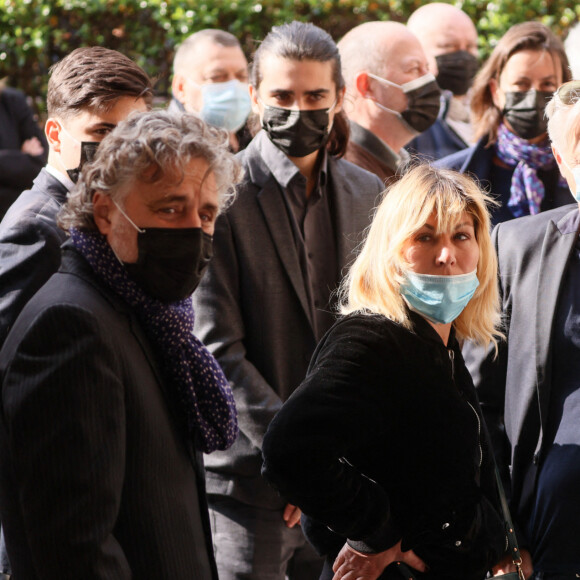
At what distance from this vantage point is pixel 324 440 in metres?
2.42

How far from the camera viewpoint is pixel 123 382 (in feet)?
7.44

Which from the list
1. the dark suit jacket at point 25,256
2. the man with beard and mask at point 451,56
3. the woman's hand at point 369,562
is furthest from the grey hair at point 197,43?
the woman's hand at point 369,562

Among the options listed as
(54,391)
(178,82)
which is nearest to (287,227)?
(54,391)

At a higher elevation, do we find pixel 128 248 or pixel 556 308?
pixel 128 248

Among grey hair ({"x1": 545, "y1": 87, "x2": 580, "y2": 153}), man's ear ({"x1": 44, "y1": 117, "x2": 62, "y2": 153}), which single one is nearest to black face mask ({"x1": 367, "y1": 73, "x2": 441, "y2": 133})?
grey hair ({"x1": 545, "y1": 87, "x2": 580, "y2": 153})

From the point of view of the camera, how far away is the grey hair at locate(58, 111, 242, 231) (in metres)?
2.42

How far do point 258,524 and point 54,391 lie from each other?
1719 mm

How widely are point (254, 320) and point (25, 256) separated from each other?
93 centimetres

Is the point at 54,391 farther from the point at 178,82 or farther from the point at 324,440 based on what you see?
the point at 178,82

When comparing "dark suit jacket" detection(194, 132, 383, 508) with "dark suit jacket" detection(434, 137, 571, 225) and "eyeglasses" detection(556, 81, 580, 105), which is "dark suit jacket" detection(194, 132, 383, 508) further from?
"dark suit jacket" detection(434, 137, 571, 225)

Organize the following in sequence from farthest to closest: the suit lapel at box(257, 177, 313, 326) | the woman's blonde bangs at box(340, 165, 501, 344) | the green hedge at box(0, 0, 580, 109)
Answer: the green hedge at box(0, 0, 580, 109) < the suit lapel at box(257, 177, 313, 326) < the woman's blonde bangs at box(340, 165, 501, 344)

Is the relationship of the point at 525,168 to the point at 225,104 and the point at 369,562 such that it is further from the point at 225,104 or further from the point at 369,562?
the point at 369,562

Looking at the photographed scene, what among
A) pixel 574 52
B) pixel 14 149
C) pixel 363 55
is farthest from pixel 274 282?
pixel 14 149

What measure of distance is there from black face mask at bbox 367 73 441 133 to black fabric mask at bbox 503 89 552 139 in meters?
0.40
